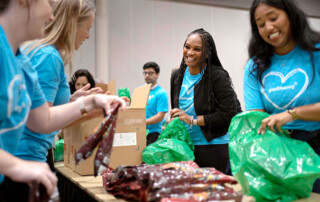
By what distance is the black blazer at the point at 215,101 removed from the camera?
69.9 inches

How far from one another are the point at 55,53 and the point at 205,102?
927 mm

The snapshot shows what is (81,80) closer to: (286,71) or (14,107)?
(286,71)

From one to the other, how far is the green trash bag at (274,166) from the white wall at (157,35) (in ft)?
14.4

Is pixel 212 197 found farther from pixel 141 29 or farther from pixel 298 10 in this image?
pixel 141 29

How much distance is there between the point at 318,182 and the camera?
123 centimetres

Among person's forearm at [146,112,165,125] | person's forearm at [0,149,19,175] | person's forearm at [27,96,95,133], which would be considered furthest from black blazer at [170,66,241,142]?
person's forearm at [146,112,165,125]

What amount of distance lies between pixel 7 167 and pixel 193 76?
138 centimetres

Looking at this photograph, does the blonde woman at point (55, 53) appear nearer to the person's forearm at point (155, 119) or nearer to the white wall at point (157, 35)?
the person's forearm at point (155, 119)

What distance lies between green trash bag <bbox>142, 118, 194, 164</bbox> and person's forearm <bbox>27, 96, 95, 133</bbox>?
0.64m

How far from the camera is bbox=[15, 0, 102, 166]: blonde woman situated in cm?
113

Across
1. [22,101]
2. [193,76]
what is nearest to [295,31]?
[193,76]

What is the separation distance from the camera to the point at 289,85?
1228 millimetres

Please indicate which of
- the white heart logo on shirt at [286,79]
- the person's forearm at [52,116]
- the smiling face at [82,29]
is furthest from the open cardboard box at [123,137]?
the white heart logo on shirt at [286,79]

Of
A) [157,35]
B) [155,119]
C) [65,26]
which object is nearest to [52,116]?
[65,26]
